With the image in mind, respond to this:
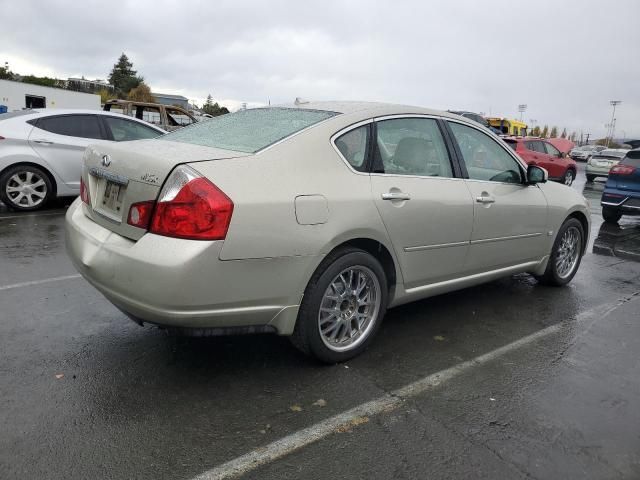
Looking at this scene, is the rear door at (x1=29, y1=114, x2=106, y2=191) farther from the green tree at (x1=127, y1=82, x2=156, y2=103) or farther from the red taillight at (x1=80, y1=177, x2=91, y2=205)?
the green tree at (x1=127, y1=82, x2=156, y2=103)

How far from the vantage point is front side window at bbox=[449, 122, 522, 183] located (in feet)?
13.3

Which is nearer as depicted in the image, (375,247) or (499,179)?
(375,247)

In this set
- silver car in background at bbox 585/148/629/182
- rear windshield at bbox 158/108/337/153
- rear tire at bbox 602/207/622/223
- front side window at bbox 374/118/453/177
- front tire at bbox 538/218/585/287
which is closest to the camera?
rear windshield at bbox 158/108/337/153

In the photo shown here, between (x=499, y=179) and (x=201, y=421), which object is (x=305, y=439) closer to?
(x=201, y=421)

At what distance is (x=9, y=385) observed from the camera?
2822 mm

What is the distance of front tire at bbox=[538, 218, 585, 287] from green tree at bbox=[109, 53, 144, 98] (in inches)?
3710

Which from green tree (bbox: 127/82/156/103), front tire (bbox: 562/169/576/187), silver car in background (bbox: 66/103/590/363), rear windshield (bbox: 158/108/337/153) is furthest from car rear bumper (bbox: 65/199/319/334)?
green tree (bbox: 127/82/156/103)

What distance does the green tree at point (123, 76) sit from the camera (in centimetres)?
9025

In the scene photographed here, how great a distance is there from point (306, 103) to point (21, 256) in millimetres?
3399

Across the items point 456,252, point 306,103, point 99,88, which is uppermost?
point 99,88

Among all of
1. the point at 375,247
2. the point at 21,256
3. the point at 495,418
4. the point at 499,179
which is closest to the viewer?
the point at 495,418

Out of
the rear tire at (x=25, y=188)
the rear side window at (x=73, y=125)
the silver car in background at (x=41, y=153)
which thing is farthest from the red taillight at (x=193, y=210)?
the rear side window at (x=73, y=125)

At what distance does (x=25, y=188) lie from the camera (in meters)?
7.59

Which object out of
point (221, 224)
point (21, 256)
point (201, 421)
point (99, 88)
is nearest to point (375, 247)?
point (221, 224)
